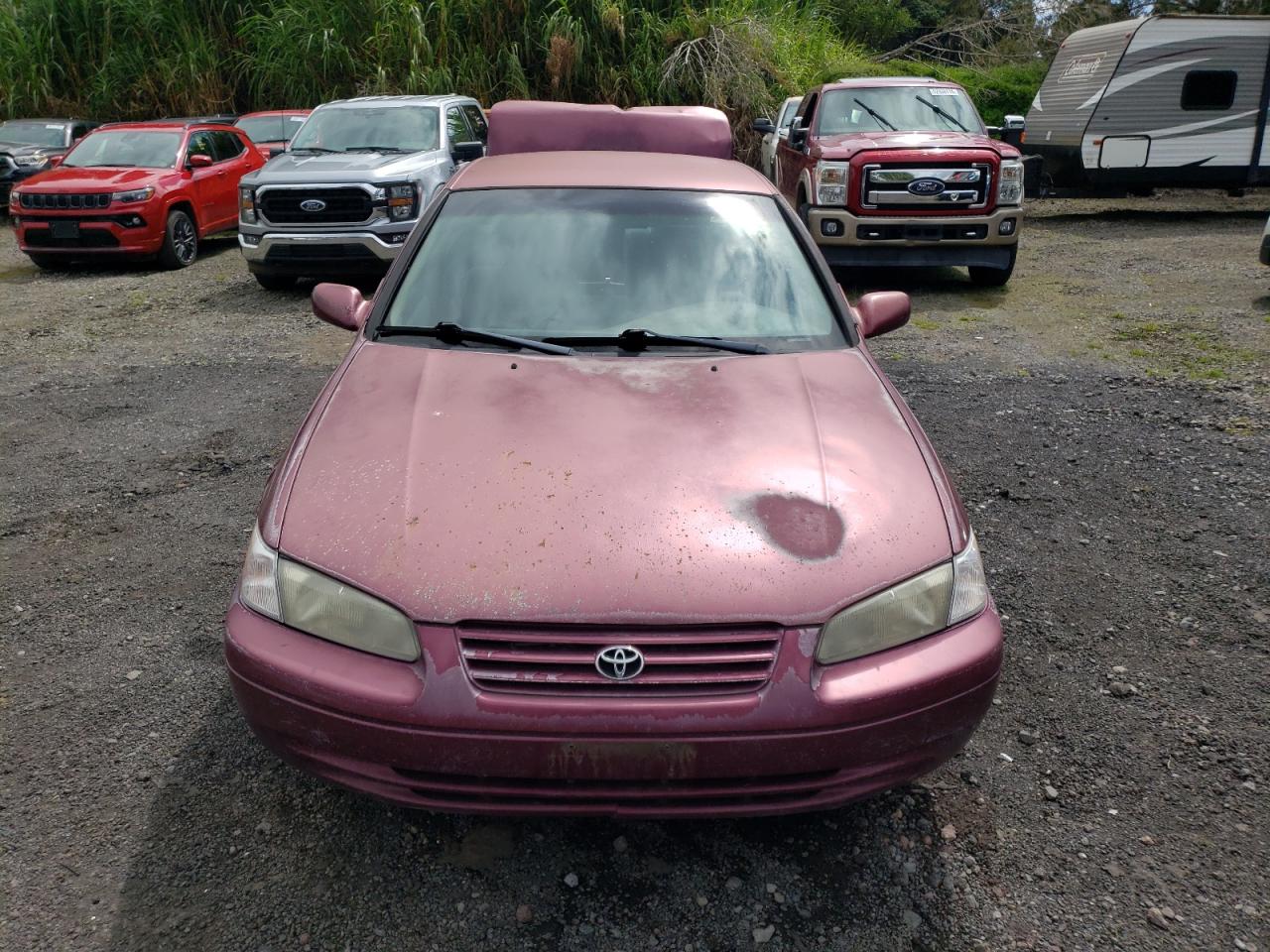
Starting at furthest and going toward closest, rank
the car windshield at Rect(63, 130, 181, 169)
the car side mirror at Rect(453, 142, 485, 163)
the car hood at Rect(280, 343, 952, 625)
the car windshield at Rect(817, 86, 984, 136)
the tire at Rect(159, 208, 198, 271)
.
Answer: the car windshield at Rect(63, 130, 181, 169) < the tire at Rect(159, 208, 198, 271) < the car windshield at Rect(817, 86, 984, 136) < the car side mirror at Rect(453, 142, 485, 163) < the car hood at Rect(280, 343, 952, 625)

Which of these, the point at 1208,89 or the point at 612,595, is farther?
the point at 1208,89

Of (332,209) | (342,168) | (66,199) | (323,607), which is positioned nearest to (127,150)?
(66,199)

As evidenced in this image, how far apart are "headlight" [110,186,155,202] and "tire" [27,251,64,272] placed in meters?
1.26

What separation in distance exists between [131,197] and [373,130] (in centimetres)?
284

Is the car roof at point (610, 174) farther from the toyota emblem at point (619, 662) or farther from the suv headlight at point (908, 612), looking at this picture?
the toyota emblem at point (619, 662)

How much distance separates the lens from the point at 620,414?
2.80m

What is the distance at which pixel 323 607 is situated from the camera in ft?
7.52

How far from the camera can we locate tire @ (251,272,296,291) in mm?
9641

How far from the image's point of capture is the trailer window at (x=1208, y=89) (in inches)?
511

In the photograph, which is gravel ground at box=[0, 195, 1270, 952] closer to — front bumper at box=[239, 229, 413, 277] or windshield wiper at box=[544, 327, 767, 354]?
windshield wiper at box=[544, 327, 767, 354]

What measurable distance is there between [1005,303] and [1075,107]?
250 inches

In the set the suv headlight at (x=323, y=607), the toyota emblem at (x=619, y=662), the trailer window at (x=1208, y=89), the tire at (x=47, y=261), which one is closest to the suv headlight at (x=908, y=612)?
the toyota emblem at (x=619, y=662)

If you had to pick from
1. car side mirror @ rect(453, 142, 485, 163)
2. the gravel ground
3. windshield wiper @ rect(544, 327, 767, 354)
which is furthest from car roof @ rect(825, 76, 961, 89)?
windshield wiper @ rect(544, 327, 767, 354)

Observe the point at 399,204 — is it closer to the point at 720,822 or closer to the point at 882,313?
the point at 882,313
